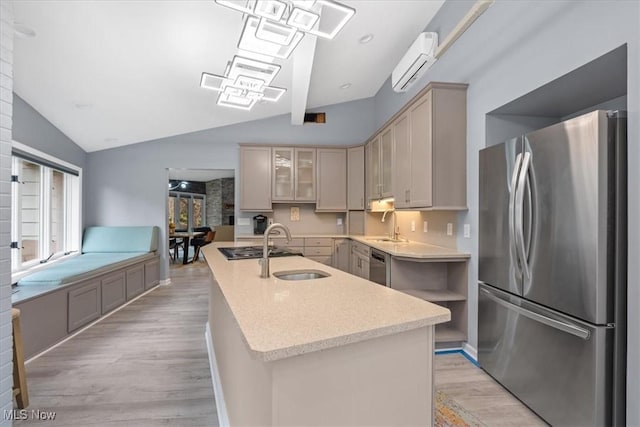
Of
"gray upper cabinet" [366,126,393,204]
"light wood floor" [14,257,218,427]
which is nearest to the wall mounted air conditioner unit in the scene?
"gray upper cabinet" [366,126,393,204]

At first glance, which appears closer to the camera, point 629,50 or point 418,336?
point 418,336

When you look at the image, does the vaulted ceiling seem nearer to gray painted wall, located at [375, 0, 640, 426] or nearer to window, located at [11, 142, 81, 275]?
window, located at [11, 142, 81, 275]

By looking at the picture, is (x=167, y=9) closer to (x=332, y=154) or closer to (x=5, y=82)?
(x=5, y=82)

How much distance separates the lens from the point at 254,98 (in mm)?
2455

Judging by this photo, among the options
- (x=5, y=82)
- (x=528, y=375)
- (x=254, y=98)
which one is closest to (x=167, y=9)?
(x=254, y=98)

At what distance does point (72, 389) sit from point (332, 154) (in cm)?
426

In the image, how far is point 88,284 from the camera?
11.1 ft

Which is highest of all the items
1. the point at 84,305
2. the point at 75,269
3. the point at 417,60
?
the point at 417,60

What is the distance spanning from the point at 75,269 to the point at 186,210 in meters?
7.54

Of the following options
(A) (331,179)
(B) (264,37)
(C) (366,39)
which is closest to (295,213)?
(A) (331,179)

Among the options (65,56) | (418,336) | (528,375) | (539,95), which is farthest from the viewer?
(65,56)

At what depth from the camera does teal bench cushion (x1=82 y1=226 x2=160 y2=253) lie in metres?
4.81

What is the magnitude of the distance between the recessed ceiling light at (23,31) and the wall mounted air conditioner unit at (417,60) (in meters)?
3.22

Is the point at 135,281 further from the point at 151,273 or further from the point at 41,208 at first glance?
the point at 41,208
